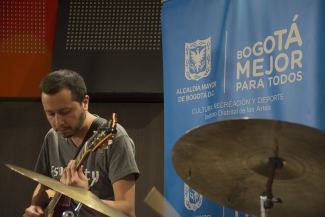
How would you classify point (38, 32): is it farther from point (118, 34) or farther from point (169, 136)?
point (169, 136)

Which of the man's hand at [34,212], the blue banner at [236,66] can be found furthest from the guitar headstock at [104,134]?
the blue banner at [236,66]

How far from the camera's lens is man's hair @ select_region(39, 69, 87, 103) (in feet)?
9.30

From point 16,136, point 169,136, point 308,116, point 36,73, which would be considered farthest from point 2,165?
point 308,116

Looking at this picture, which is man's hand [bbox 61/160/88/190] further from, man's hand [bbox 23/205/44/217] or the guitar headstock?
man's hand [bbox 23/205/44/217]

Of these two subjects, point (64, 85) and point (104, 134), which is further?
point (64, 85)

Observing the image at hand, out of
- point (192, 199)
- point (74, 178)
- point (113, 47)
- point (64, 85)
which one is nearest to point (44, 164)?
point (64, 85)

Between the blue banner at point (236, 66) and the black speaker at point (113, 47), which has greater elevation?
the black speaker at point (113, 47)

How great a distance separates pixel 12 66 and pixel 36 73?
0.66 feet

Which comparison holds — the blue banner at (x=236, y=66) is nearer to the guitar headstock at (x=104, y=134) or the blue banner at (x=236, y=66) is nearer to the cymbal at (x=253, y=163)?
the cymbal at (x=253, y=163)

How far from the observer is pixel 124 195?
2762mm

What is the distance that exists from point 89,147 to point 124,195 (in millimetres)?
317

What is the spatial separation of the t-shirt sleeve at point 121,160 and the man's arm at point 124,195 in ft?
0.11

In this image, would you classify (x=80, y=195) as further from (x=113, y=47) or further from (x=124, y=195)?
(x=113, y=47)

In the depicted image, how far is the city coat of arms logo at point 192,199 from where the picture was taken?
2990 millimetres
